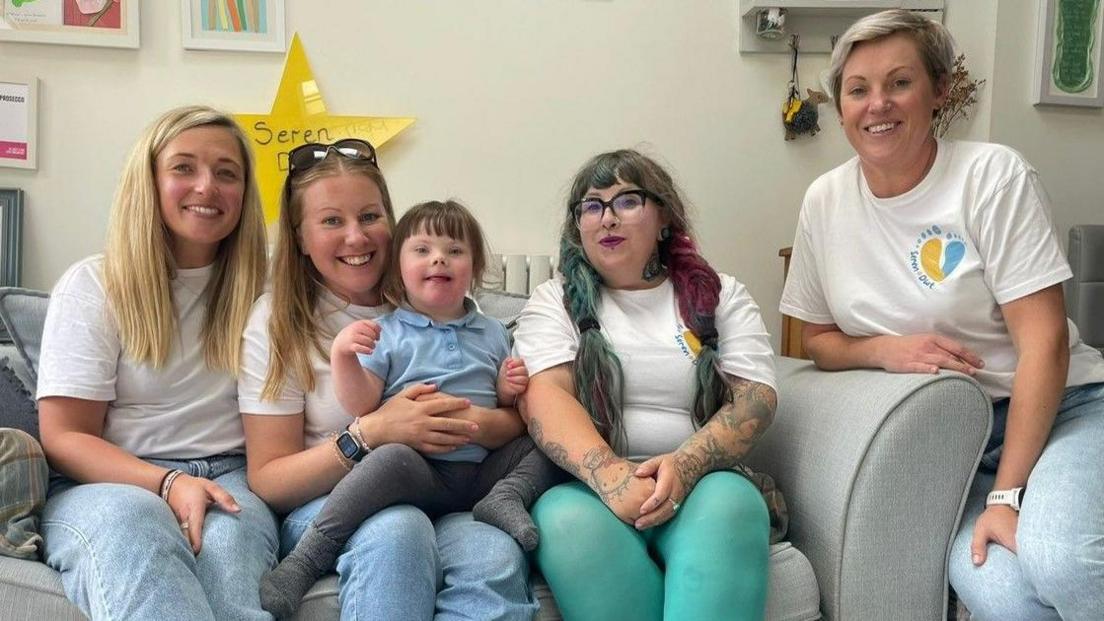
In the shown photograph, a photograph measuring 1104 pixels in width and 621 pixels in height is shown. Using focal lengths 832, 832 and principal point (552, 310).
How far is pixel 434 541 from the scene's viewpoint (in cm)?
119

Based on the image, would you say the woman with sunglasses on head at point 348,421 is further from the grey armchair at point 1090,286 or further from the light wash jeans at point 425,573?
the grey armchair at point 1090,286

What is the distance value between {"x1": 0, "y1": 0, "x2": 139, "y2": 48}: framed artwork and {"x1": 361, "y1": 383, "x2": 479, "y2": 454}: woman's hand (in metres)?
1.59

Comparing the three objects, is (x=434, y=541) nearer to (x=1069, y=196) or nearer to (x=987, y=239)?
(x=987, y=239)

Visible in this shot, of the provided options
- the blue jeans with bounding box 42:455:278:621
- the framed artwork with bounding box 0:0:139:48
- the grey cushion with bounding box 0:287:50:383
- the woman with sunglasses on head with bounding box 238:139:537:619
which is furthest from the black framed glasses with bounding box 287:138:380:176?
the framed artwork with bounding box 0:0:139:48

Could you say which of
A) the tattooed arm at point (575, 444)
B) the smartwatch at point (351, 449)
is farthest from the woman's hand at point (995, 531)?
the smartwatch at point (351, 449)

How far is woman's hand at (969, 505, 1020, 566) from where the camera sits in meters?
1.19

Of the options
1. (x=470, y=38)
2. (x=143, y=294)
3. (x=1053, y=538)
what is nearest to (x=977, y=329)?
(x=1053, y=538)

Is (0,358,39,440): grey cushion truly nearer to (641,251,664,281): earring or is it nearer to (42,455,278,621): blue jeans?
(42,455,278,621): blue jeans

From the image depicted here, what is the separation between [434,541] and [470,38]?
167 cm

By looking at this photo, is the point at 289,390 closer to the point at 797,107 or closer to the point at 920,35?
the point at 920,35

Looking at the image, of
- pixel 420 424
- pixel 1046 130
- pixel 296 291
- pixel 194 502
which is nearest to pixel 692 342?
pixel 420 424

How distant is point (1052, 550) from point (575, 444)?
2.18ft

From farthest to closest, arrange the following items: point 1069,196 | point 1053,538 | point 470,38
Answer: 1. point 1069,196
2. point 470,38
3. point 1053,538

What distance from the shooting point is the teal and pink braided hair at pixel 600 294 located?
1391mm
